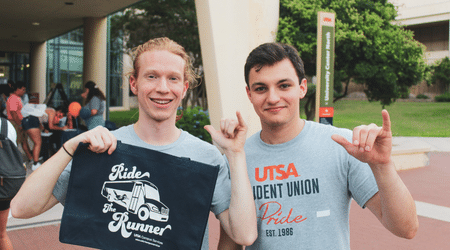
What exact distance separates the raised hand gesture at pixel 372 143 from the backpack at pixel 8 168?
2918 mm

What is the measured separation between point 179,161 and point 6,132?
7.48 ft

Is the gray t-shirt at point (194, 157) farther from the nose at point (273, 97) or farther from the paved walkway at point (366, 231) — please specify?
the paved walkway at point (366, 231)

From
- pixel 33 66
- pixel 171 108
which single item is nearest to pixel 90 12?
pixel 33 66

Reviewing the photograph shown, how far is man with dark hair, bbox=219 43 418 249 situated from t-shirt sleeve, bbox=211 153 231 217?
140 millimetres

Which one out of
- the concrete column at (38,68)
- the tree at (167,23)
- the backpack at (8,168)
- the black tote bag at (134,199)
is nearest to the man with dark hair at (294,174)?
the black tote bag at (134,199)

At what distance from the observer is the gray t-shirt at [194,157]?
69.6 inches

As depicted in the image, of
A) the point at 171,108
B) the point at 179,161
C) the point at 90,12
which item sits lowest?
the point at 179,161

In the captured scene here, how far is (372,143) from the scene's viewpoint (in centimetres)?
136

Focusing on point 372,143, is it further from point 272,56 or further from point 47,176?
point 47,176

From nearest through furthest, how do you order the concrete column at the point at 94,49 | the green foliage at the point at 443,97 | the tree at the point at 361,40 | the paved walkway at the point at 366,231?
1. the paved walkway at the point at 366,231
2. the tree at the point at 361,40
3. the concrete column at the point at 94,49
4. the green foliage at the point at 443,97

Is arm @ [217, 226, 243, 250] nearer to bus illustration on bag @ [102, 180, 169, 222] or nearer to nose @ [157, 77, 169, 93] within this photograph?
bus illustration on bag @ [102, 180, 169, 222]

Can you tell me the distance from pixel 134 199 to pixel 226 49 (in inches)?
242

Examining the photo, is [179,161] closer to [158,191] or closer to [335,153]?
[158,191]

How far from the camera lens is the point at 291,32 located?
9156mm
